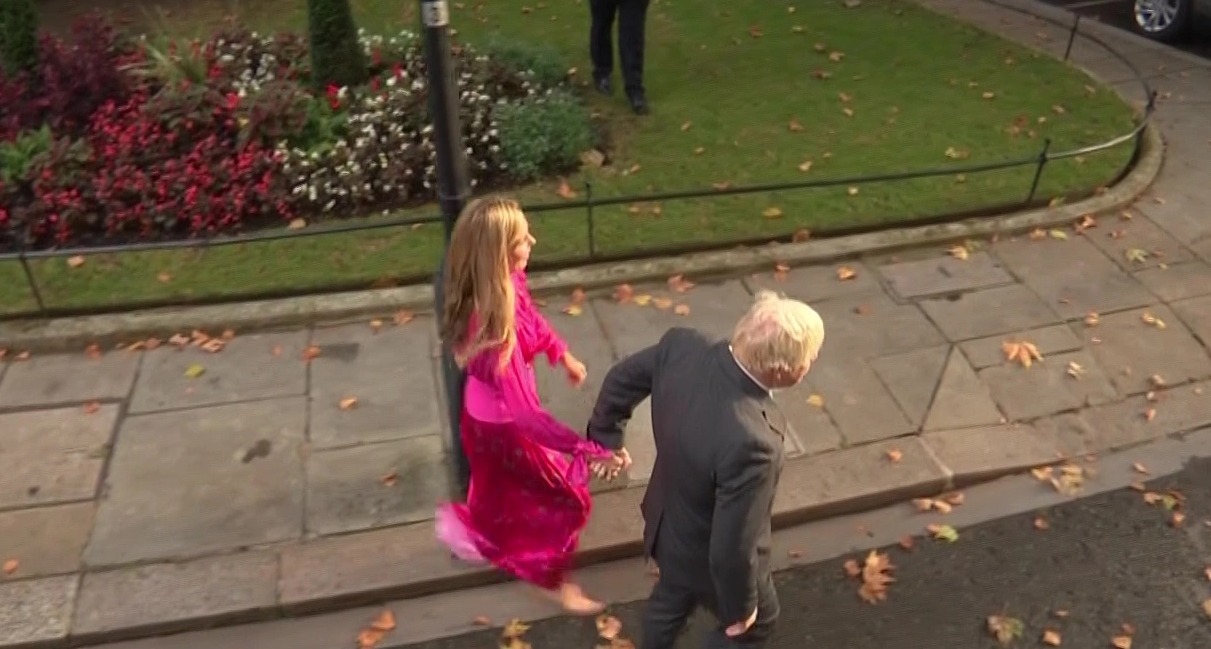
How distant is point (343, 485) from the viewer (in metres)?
4.49

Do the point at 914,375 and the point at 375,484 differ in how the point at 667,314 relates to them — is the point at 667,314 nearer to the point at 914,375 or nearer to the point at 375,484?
the point at 914,375

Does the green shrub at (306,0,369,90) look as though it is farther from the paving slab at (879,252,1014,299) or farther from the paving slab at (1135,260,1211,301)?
the paving slab at (1135,260,1211,301)

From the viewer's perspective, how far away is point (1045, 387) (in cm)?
515

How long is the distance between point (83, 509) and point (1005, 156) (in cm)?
672

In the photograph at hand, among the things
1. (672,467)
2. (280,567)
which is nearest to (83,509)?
(280,567)

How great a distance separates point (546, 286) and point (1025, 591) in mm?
3178

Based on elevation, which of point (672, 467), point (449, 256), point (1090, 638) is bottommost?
Answer: point (1090, 638)

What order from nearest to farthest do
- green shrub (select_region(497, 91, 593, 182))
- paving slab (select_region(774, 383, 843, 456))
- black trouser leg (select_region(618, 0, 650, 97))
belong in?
paving slab (select_region(774, 383, 843, 456))
green shrub (select_region(497, 91, 593, 182))
black trouser leg (select_region(618, 0, 650, 97))

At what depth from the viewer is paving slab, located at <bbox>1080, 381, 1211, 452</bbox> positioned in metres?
4.88

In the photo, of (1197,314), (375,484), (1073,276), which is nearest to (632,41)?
(1073,276)

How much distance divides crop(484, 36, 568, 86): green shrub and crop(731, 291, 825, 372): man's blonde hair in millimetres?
5742

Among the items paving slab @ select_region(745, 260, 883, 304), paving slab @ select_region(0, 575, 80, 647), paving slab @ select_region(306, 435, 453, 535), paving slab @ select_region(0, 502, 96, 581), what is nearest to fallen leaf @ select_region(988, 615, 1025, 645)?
paving slab @ select_region(745, 260, 883, 304)

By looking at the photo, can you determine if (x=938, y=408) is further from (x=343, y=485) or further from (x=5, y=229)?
(x=5, y=229)

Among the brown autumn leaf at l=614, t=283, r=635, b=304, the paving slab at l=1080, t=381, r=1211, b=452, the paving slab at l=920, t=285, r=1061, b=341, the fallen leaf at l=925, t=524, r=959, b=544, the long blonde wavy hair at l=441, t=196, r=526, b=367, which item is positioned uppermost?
the long blonde wavy hair at l=441, t=196, r=526, b=367
